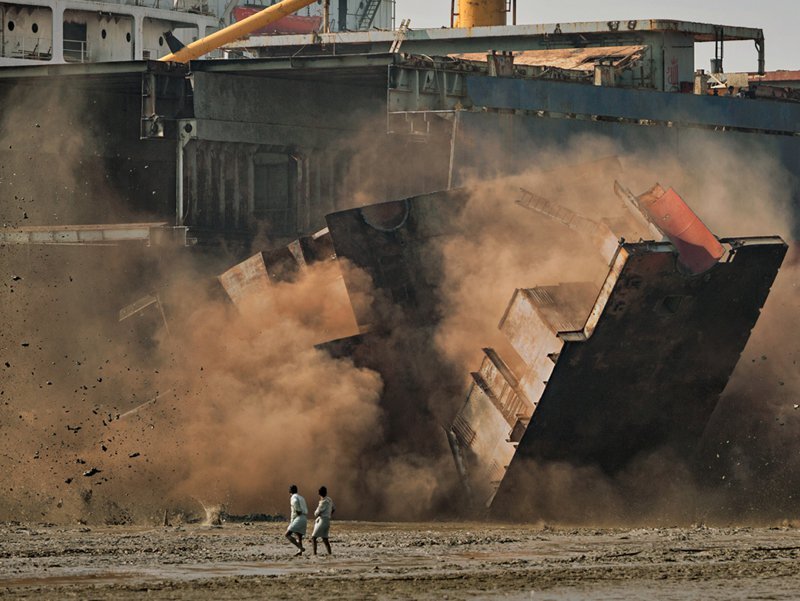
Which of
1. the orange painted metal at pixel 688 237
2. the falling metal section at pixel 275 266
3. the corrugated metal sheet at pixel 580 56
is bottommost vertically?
the falling metal section at pixel 275 266

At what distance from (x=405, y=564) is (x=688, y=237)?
6.20 m

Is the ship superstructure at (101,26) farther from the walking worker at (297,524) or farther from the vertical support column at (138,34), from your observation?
the walking worker at (297,524)

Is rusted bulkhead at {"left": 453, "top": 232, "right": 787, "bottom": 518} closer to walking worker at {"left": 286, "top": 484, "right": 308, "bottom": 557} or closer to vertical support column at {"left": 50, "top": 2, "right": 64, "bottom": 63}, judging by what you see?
walking worker at {"left": 286, "top": 484, "right": 308, "bottom": 557}

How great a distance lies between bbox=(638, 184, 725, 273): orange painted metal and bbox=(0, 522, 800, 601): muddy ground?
307 cm

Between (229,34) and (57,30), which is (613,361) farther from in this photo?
(57,30)

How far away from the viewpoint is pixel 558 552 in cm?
1552

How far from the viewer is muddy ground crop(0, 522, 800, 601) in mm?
12695

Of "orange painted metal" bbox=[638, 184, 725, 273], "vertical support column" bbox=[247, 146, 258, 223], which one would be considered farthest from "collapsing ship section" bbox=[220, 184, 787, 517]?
"vertical support column" bbox=[247, 146, 258, 223]

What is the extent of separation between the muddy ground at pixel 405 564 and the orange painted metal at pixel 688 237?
3.07 metres

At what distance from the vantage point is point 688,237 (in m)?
18.7

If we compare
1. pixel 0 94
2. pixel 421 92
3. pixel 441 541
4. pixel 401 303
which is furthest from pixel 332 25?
pixel 441 541

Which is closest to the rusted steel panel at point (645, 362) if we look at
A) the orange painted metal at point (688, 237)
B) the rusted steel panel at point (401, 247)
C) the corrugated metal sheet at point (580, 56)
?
the orange painted metal at point (688, 237)

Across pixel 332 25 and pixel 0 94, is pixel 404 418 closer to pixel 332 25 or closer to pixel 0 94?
pixel 0 94

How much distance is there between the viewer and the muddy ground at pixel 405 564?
1270cm
